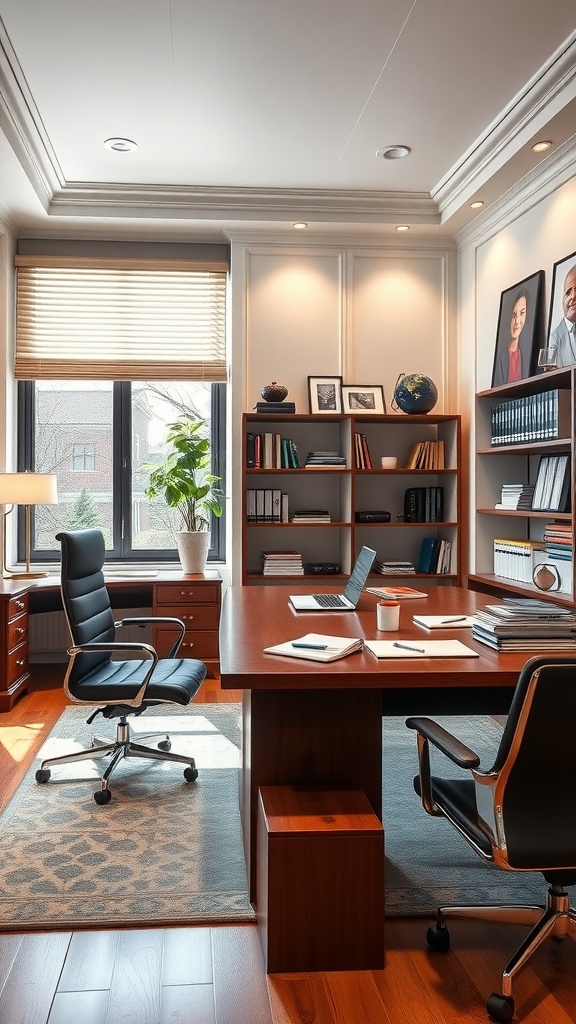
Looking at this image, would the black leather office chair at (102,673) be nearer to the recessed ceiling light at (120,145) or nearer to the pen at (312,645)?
the pen at (312,645)

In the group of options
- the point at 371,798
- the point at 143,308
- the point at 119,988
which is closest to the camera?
the point at 119,988

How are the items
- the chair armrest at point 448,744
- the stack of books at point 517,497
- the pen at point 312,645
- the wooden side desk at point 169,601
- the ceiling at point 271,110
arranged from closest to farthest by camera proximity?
the chair armrest at point 448,744 < the pen at point 312,645 < the ceiling at point 271,110 < the stack of books at point 517,497 < the wooden side desk at point 169,601

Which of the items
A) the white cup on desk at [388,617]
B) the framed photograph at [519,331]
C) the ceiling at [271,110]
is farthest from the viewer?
the framed photograph at [519,331]

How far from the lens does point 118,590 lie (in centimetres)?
527

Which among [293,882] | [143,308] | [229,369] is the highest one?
[143,308]

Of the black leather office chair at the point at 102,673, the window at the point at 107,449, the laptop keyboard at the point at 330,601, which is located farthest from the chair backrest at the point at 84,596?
the window at the point at 107,449

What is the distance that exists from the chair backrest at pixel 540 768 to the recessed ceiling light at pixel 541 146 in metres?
3.18

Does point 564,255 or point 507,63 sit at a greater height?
point 507,63

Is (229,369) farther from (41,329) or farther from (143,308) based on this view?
(41,329)

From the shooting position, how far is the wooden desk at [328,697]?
2.02m

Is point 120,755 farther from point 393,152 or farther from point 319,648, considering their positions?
point 393,152

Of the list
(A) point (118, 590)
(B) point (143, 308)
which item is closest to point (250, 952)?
(A) point (118, 590)

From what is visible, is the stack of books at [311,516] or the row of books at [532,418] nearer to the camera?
the row of books at [532,418]

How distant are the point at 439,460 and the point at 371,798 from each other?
3412 millimetres
